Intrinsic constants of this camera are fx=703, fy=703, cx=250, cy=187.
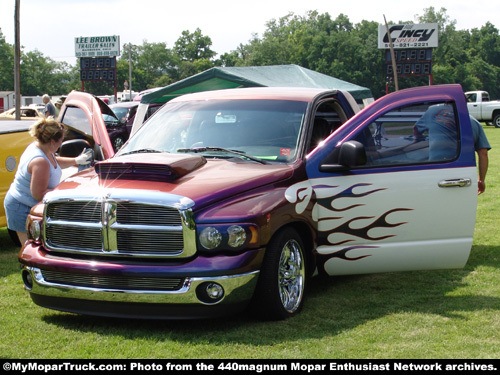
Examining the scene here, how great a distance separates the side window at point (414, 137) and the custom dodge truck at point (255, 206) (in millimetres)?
10

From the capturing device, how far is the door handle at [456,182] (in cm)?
568

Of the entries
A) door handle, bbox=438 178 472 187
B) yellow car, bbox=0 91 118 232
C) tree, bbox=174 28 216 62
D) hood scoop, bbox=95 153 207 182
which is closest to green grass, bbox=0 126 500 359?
door handle, bbox=438 178 472 187

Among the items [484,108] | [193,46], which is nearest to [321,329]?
[484,108]

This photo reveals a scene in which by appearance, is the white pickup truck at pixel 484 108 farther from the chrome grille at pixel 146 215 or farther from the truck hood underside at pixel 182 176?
the chrome grille at pixel 146 215

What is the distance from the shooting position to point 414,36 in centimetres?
5147

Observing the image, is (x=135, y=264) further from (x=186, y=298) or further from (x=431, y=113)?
(x=431, y=113)

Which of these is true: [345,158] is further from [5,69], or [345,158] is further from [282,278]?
[5,69]

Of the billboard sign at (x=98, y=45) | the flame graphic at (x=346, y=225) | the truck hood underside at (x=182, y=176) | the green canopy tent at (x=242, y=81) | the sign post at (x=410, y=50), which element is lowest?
the flame graphic at (x=346, y=225)

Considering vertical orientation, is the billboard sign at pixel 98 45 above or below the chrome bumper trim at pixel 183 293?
above

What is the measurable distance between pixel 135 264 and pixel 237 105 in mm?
2027

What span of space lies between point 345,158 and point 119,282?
6.54 ft

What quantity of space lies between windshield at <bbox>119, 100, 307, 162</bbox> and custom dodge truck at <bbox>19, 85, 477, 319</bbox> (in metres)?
0.01

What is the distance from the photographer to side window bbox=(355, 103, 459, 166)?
5.79 meters

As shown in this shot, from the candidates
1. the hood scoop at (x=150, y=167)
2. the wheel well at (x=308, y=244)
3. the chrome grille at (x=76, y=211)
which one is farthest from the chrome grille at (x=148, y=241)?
the wheel well at (x=308, y=244)
